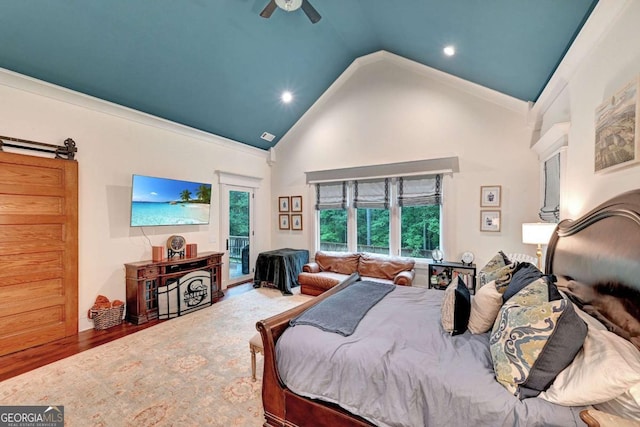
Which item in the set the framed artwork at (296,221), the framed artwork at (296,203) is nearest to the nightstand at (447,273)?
the framed artwork at (296,221)

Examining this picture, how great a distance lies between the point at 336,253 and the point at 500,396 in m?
3.96

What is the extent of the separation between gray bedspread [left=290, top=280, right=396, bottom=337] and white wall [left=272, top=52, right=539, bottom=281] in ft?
7.74

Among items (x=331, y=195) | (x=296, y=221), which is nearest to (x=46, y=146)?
(x=296, y=221)

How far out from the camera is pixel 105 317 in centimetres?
344

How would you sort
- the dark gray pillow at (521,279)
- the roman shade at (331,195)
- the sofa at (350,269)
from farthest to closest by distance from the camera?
1. the roman shade at (331,195)
2. the sofa at (350,269)
3. the dark gray pillow at (521,279)

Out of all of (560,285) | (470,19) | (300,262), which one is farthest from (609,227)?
(300,262)

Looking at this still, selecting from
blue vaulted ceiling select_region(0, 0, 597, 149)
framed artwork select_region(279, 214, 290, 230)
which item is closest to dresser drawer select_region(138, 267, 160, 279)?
blue vaulted ceiling select_region(0, 0, 597, 149)

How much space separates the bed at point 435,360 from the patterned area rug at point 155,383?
0.53 metres

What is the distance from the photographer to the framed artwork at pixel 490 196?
13.8 feet

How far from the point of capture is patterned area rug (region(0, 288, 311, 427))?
200 centimetres

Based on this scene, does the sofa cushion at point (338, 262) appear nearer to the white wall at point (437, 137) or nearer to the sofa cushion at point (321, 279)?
the sofa cushion at point (321, 279)

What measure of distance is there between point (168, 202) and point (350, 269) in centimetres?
318

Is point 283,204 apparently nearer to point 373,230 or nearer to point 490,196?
point 373,230

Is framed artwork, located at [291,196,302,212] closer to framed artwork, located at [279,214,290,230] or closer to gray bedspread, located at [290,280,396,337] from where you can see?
framed artwork, located at [279,214,290,230]
